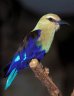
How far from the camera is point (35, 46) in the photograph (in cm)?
83

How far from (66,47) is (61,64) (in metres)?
0.12

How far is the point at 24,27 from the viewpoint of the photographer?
2.16 m

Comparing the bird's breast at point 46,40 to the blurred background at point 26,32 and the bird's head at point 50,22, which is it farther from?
the blurred background at point 26,32

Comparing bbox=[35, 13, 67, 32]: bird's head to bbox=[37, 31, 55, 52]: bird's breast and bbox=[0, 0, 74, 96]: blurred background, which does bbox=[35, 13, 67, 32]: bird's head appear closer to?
bbox=[37, 31, 55, 52]: bird's breast

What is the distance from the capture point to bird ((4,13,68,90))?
2.67 feet

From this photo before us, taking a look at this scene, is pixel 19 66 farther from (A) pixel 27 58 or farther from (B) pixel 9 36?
(B) pixel 9 36

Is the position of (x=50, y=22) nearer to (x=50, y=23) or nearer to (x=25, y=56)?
(x=50, y=23)

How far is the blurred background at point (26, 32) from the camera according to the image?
207 cm

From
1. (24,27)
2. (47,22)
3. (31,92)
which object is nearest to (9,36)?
(24,27)

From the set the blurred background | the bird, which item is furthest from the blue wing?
the blurred background

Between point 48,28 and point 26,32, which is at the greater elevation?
point 48,28

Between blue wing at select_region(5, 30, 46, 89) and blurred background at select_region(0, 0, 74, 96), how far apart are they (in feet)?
3.92

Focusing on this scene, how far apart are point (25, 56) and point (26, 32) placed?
132 cm

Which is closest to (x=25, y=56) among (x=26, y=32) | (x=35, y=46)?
(x=35, y=46)
